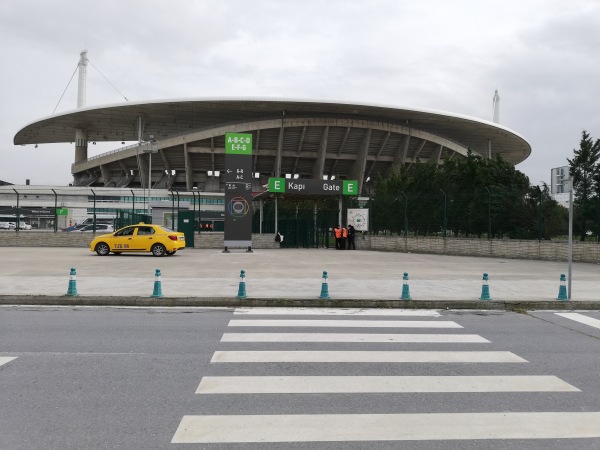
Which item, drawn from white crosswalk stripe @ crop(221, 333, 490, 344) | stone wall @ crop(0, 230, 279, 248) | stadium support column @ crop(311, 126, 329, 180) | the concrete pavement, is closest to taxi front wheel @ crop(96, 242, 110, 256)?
the concrete pavement

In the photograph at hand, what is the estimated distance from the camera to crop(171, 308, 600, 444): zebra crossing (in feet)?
13.0

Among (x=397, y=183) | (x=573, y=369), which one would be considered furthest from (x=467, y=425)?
(x=397, y=183)

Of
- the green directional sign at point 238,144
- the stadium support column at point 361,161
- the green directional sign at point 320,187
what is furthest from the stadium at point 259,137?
the green directional sign at point 238,144

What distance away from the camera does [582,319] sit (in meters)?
9.30

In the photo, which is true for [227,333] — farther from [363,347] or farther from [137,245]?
[137,245]

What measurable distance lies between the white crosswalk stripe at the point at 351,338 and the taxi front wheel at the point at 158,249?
60.7 feet

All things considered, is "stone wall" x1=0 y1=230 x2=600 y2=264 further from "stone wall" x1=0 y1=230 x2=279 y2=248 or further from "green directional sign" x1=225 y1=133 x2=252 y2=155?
"green directional sign" x1=225 y1=133 x2=252 y2=155

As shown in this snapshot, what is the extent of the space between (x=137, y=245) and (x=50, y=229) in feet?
38.6

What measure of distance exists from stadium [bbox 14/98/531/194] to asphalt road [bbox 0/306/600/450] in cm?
6689

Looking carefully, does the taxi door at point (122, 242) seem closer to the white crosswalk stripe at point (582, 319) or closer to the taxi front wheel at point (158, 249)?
the taxi front wheel at point (158, 249)

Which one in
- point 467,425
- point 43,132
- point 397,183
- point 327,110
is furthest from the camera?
point 43,132

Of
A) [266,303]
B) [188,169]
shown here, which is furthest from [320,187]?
[188,169]

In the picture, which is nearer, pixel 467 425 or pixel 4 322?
pixel 467 425

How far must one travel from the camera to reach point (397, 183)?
149 feet
